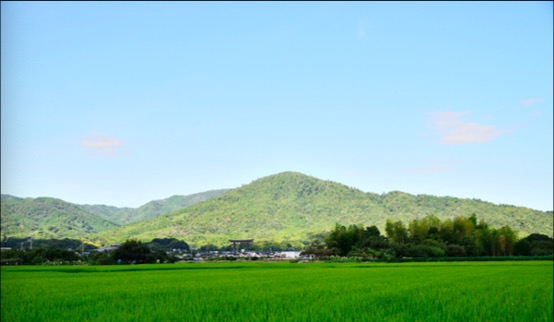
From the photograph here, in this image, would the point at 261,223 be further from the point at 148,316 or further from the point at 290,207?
the point at 148,316

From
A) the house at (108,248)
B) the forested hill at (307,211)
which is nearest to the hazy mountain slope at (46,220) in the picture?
the house at (108,248)

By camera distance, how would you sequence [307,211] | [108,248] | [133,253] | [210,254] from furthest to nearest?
1. [307,211]
2. [210,254]
3. [133,253]
4. [108,248]

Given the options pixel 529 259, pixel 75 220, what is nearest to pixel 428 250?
pixel 529 259

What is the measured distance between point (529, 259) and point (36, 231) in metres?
60.1

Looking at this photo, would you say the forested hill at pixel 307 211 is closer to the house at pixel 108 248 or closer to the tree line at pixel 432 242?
the tree line at pixel 432 242

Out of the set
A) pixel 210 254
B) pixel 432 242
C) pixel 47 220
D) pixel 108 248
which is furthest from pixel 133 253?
pixel 432 242

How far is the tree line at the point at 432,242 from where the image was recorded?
6994cm

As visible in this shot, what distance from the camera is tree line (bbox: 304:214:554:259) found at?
69.9 meters

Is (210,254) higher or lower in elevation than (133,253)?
lower

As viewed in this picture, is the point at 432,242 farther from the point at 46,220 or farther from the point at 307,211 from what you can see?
the point at 307,211

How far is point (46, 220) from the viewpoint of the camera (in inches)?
1802

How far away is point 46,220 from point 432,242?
5277 centimetres

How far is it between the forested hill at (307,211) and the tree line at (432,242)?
18.8 m

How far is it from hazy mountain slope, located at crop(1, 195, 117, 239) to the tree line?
117 feet
